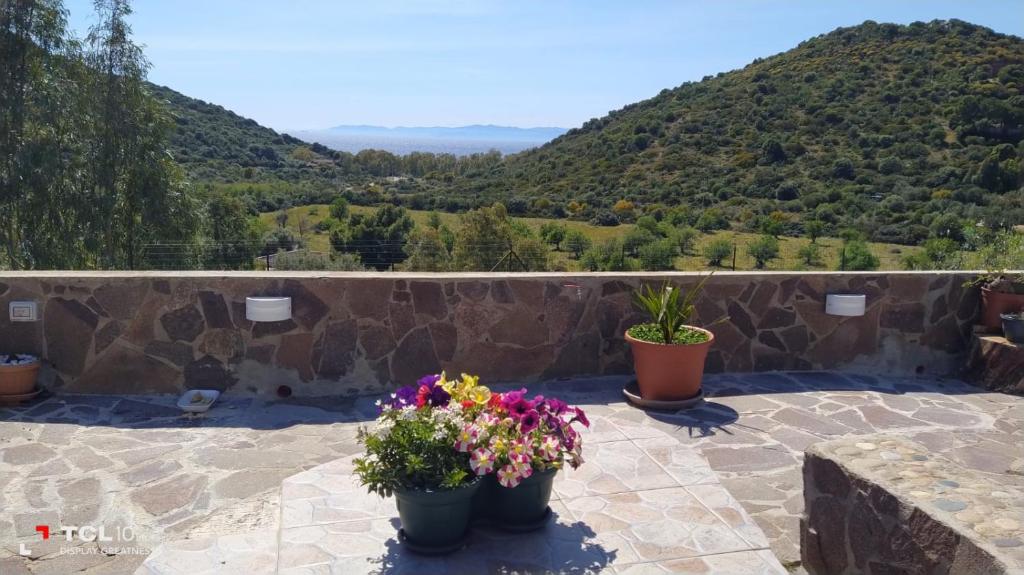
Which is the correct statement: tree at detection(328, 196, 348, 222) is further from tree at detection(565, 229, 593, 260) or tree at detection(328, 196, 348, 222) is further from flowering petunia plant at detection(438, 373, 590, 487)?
flowering petunia plant at detection(438, 373, 590, 487)

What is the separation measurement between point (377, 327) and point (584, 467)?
2.10 m

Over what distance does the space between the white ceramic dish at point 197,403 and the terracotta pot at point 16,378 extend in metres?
0.91

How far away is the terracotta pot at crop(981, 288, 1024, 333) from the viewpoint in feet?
19.5

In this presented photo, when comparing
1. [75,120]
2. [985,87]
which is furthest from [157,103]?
[985,87]

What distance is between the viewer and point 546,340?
5.56 metres

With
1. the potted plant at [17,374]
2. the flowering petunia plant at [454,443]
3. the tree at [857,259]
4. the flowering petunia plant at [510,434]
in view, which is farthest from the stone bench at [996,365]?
the tree at [857,259]

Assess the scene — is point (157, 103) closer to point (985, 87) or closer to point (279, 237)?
point (279, 237)

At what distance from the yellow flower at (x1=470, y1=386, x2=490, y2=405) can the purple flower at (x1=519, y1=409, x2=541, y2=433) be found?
0.16 meters

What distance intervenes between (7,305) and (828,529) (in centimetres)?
509

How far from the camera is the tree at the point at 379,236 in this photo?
70.0ft

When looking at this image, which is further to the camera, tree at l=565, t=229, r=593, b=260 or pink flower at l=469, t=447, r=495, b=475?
tree at l=565, t=229, r=593, b=260

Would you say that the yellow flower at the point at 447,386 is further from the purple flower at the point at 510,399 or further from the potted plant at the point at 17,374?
the potted plant at the point at 17,374

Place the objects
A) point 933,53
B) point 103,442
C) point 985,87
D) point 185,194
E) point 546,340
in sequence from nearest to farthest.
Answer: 1. point 103,442
2. point 546,340
3. point 185,194
4. point 985,87
5. point 933,53

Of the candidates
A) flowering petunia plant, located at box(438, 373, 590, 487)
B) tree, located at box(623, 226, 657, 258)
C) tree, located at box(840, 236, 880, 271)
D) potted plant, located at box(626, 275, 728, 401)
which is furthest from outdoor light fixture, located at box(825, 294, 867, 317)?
tree, located at box(623, 226, 657, 258)
